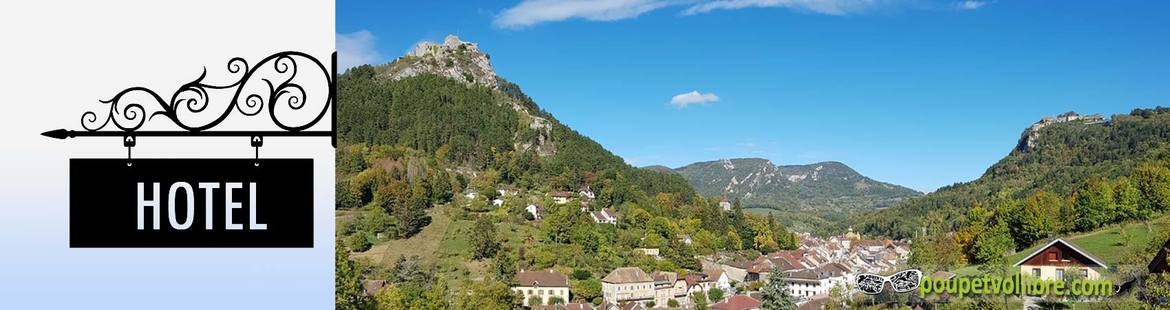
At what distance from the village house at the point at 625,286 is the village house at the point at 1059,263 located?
1791cm

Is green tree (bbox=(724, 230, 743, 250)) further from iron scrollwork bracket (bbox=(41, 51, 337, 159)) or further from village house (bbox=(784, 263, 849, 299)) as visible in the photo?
iron scrollwork bracket (bbox=(41, 51, 337, 159))

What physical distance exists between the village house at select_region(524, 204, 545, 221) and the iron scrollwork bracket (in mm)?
55855

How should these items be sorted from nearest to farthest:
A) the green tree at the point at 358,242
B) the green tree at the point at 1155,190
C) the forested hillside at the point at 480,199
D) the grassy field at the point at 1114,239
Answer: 1. the grassy field at the point at 1114,239
2. the green tree at the point at 1155,190
3. the forested hillside at the point at 480,199
4. the green tree at the point at 358,242

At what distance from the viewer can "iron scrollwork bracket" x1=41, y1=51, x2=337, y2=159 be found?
8.25 feet

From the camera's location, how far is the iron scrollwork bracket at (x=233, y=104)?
2516 millimetres

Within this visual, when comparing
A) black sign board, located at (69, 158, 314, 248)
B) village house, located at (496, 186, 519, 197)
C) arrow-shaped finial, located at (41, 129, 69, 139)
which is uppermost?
arrow-shaped finial, located at (41, 129, 69, 139)

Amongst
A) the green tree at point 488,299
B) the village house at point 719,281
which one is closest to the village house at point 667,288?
the village house at point 719,281

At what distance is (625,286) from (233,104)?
37780mm

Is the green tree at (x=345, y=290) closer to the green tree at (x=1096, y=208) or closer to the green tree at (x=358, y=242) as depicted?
the green tree at (x=358, y=242)

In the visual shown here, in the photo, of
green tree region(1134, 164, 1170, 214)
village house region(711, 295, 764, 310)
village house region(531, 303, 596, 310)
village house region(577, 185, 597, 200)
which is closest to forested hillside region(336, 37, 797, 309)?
village house region(577, 185, 597, 200)

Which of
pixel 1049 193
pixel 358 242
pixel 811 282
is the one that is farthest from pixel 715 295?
pixel 1049 193

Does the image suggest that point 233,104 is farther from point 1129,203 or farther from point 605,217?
point 605,217

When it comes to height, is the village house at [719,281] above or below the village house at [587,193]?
below

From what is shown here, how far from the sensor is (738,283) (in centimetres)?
4634
